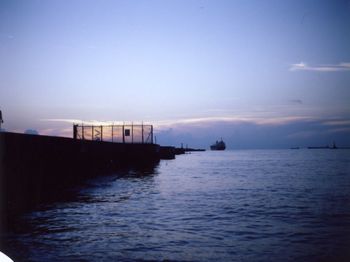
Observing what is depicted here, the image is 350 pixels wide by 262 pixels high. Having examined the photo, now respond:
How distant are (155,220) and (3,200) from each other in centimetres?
596

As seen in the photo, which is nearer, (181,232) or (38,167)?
(181,232)

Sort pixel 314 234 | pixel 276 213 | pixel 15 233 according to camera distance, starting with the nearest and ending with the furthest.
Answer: pixel 15 233, pixel 314 234, pixel 276 213

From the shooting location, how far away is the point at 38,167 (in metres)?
17.0

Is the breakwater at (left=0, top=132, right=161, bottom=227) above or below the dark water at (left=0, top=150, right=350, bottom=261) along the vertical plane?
above

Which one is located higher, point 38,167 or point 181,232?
point 38,167

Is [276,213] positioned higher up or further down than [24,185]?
further down

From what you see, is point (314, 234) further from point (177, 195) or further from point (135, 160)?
point (135, 160)

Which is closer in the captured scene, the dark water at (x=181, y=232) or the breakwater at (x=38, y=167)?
the dark water at (x=181, y=232)

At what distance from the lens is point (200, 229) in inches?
425

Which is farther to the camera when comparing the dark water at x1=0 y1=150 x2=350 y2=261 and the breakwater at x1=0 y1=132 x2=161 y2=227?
the breakwater at x1=0 y1=132 x2=161 y2=227

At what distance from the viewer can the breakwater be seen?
12930 mm

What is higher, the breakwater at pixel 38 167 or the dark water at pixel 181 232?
the breakwater at pixel 38 167

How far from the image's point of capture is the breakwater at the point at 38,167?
12930mm

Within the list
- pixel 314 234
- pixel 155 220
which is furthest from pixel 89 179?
pixel 314 234
